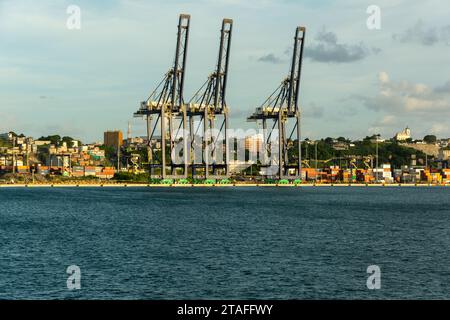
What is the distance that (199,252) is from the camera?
38906mm

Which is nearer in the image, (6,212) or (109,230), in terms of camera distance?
(109,230)

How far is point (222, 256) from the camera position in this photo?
122 ft

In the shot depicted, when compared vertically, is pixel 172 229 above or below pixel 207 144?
below

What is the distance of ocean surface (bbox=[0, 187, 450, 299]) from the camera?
90.9 ft

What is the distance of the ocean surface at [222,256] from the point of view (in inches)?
1091

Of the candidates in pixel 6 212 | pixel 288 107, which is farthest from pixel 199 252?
pixel 288 107

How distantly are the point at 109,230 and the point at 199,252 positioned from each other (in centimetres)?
1506

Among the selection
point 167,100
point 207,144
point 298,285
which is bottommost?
point 298,285
